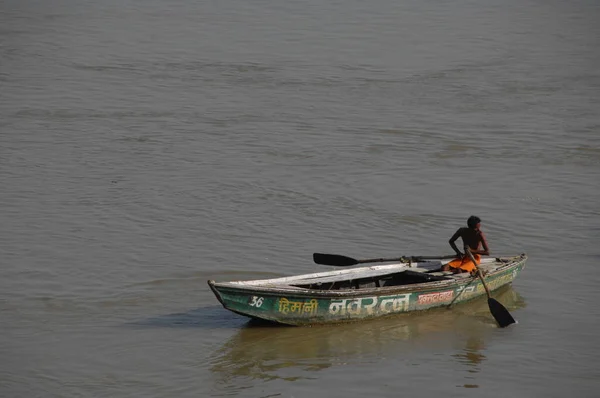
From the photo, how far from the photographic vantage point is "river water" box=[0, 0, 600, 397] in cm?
1057

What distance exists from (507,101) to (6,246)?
12610 mm

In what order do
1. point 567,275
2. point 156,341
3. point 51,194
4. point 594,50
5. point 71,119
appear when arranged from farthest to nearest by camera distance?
1. point 594,50
2. point 71,119
3. point 51,194
4. point 567,275
5. point 156,341

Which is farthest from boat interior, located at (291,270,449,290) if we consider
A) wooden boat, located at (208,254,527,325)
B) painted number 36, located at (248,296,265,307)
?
painted number 36, located at (248,296,265,307)

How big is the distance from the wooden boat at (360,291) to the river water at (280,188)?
0.73ft

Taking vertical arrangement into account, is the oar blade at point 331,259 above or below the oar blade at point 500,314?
above

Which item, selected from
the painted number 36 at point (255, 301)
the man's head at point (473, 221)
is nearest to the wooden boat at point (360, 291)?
the painted number 36 at point (255, 301)

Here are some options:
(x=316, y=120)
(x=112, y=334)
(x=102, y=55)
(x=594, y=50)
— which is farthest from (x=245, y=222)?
(x=594, y=50)

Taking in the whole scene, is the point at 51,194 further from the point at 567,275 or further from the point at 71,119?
the point at 567,275

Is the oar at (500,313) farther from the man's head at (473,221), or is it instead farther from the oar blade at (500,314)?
the man's head at (473,221)

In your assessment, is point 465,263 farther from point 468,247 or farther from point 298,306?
point 298,306

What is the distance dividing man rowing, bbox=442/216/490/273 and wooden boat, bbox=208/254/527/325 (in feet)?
0.39

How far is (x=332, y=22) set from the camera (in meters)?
30.4

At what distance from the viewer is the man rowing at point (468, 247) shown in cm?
1195

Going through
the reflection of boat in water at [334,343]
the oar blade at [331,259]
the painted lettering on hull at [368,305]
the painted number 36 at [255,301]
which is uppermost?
the oar blade at [331,259]
